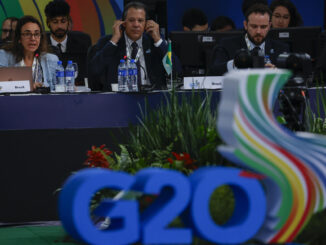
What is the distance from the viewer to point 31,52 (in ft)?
16.8

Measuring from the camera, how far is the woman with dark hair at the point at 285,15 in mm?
6281

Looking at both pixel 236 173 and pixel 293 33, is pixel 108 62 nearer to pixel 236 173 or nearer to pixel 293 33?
pixel 293 33

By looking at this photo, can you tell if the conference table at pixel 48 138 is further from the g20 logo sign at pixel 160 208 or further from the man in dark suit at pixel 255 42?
the g20 logo sign at pixel 160 208

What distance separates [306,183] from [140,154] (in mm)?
1217

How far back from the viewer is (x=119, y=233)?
2459mm

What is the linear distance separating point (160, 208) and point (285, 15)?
416 centimetres

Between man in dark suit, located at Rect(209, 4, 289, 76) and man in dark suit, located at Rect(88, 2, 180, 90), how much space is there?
0.48 metres

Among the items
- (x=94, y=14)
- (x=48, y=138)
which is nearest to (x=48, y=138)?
(x=48, y=138)

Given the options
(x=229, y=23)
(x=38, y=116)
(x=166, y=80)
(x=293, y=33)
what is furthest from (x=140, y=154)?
(x=229, y=23)

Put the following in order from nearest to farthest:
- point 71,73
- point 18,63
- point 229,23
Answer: point 71,73 → point 18,63 → point 229,23

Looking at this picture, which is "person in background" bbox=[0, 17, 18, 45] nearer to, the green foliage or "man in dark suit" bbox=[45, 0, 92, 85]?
"man in dark suit" bbox=[45, 0, 92, 85]

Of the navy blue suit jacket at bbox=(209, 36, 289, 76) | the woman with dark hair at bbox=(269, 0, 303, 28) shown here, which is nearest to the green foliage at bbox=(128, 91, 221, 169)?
the navy blue suit jacket at bbox=(209, 36, 289, 76)

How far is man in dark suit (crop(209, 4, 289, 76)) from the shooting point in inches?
200

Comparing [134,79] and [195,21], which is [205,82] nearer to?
[134,79]
